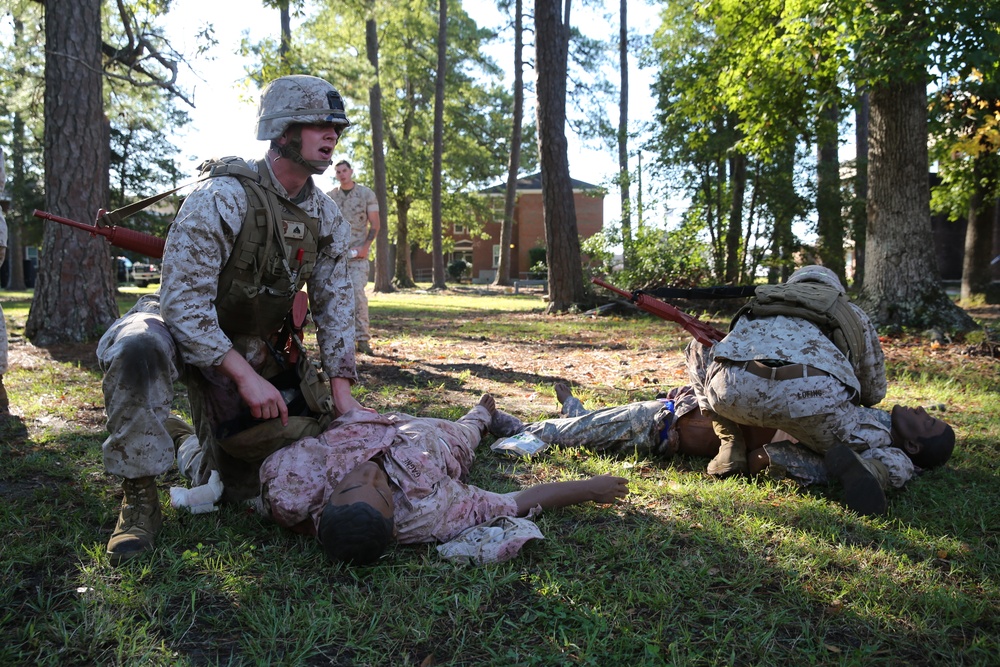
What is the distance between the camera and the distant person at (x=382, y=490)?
270 centimetres

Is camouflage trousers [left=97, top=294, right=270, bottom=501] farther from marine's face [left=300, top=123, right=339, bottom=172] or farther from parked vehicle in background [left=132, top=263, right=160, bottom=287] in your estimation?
parked vehicle in background [left=132, top=263, right=160, bottom=287]

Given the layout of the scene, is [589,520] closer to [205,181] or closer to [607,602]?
[607,602]

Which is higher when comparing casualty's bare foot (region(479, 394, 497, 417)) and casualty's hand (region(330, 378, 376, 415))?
casualty's hand (region(330, 378, 376, 415))

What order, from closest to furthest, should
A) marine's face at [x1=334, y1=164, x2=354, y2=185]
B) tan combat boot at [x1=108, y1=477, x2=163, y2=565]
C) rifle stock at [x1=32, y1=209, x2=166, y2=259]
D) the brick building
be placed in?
tan combat boot at [x1=108, y1=477, x2=163, y2=565] < rifle stock at [x1=32, y1=209, x2=166, y2=259] < marine's face at [x1=334, y1=164, x2=354, y2=185] < the brick building

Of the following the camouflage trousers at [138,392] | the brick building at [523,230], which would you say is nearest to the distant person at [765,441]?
the camouflage trousers at [138,392]

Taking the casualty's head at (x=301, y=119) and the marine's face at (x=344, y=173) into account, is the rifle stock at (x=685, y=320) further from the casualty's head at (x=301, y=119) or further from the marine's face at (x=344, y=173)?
the marine's face at (x=344, y=173)

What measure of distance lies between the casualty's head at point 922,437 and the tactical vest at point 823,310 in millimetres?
432

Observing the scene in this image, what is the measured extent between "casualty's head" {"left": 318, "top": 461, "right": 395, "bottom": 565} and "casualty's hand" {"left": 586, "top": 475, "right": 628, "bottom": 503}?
3.15 ft

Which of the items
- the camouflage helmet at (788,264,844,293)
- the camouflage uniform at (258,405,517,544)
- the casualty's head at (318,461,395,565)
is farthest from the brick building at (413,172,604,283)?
the casualty's head at (318,461,395,565)

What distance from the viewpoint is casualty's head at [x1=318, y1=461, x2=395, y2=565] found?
261cm

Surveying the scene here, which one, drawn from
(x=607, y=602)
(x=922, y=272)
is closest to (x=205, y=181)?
(x=607, y=602)

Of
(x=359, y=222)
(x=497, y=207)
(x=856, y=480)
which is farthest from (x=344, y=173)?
(x=497, y=207)

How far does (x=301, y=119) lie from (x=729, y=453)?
9.10ft

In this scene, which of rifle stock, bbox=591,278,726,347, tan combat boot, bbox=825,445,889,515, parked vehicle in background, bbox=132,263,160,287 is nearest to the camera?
tan combat boot, bbox=825,445,889,515
